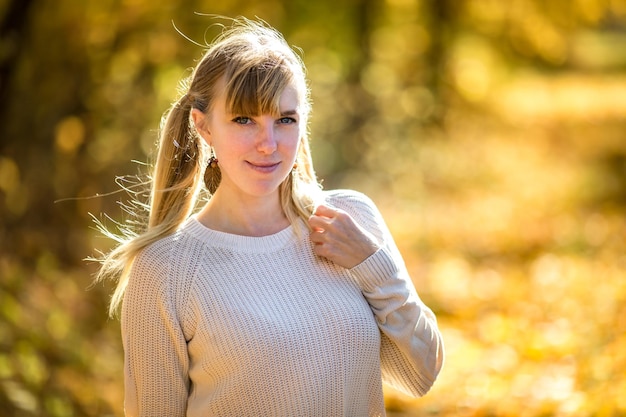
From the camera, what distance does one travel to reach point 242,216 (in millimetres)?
2994

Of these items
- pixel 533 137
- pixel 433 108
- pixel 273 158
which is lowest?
pixel 533 137

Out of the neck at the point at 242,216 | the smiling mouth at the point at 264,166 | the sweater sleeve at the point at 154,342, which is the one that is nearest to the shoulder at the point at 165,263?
the sweater sleeve at the point at 154,342

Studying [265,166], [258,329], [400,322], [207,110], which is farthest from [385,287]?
[207,110]

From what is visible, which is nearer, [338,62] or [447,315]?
[447,315]

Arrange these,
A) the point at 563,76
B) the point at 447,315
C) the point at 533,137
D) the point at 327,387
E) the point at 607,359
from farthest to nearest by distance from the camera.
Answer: the point at 563,76
the point at 533,137
the point at 447,315
the point at 607,359
the point at 327,387

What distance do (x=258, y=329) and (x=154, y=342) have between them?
0.32 metres

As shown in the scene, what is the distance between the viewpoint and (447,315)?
7598 millimetres

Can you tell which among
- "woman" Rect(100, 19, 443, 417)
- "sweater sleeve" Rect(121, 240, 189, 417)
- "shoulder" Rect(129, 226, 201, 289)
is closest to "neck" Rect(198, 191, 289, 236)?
"woman" Rect(100, 19, 443, 417)

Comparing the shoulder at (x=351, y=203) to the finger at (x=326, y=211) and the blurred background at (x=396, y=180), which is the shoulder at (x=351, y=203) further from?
the blurred background at (x=396, y=180)

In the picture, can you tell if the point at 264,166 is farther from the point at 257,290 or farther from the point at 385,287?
the point at 385,287

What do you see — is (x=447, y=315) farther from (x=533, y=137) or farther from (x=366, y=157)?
(x=533, y=137)

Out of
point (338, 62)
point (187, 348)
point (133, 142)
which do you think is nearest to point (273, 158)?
point (187, 348)

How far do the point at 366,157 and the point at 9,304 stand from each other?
721 centimetres

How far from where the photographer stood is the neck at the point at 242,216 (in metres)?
2.98
